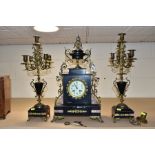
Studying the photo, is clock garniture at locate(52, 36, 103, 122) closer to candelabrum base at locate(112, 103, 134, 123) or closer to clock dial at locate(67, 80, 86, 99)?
clock dial at locate(67, 80, 86, 99)

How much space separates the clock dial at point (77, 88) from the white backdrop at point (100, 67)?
149cm

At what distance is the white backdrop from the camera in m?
4.08

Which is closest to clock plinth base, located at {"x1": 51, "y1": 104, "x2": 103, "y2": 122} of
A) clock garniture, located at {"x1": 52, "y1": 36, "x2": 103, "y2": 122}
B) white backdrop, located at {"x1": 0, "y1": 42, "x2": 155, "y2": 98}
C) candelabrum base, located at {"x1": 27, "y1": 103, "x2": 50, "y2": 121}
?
clock garniture, located at {"x1": 52, "y1": 36, "x2": 103, "y2": 122}

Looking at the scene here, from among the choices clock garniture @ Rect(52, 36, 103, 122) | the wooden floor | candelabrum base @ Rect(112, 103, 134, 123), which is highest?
clock garniture @ Rect(52, 36, 103, 122)

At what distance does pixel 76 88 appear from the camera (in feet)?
8.68

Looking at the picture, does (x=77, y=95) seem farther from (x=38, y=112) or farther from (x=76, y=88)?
(x=38, y=112)

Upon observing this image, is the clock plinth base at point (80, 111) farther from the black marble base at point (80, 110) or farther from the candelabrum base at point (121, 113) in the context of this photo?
the candelabrum base at point (121, 113)

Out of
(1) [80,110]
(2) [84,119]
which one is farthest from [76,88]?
(2) [84,119]

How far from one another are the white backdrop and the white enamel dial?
1.49 meters

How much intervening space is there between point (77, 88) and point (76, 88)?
0.01 m

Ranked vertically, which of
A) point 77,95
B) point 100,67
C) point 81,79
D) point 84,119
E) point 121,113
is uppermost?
Answer: point 100,67
